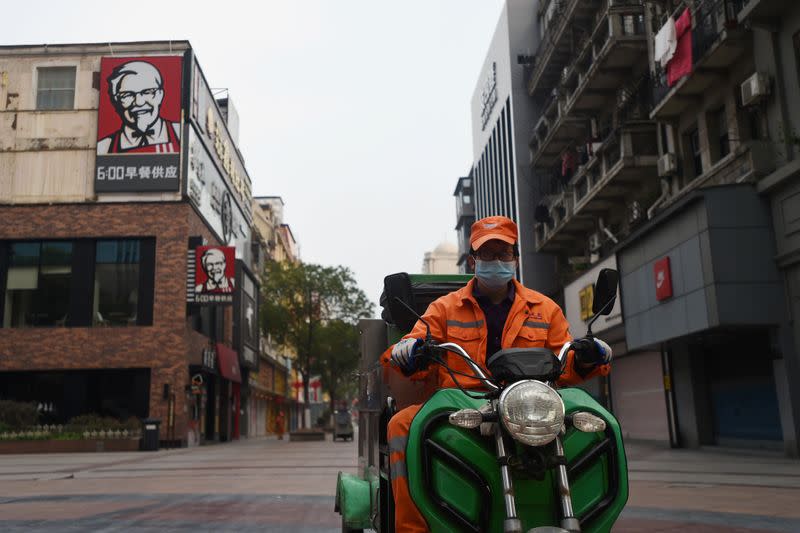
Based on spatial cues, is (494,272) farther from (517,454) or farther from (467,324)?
(517,454)

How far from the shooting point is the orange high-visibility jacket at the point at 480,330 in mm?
3381

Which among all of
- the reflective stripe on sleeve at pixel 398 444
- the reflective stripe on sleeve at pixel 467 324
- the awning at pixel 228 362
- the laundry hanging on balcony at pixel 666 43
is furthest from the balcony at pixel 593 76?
the reflective stripe on sleeve at pixel 398 444

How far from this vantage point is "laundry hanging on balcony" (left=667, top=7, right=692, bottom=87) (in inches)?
700

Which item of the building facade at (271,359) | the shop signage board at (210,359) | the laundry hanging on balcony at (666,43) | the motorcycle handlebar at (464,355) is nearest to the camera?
the motorcycle handlebar at (464,355)

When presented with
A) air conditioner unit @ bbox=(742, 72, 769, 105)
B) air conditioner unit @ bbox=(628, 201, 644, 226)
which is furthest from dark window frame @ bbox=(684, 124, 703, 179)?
air conditioner unit @ bbox=(742, 72, 769, 105)

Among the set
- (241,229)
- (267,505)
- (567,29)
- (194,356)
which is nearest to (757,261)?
(267,505)

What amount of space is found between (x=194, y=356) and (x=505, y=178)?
691 inches

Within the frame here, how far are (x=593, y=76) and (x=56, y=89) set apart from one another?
70.6 ft

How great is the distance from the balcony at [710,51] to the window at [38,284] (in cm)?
2309

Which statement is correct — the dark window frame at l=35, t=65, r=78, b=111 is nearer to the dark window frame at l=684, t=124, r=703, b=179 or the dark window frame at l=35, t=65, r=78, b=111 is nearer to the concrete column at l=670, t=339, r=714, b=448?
the dark window frame at l=684, t=124, r=703, b=179

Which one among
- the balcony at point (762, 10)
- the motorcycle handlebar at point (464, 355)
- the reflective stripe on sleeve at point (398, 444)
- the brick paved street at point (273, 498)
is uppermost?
the balcony at point (762, 10)

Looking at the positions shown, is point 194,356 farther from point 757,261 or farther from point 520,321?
point 520,321

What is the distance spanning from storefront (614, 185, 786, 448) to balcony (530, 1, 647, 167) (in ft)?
21.2

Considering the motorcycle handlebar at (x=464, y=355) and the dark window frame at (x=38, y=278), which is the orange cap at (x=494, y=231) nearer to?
the motorcycle handlebar at (x=464, y=355)
